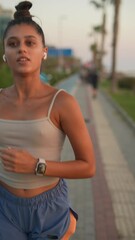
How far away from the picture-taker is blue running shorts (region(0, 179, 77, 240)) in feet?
6.06

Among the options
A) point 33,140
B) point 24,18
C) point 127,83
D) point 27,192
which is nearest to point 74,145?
point 33,140

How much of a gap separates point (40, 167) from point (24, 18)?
64cm

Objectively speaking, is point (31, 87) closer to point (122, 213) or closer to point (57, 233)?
point (57, 233)

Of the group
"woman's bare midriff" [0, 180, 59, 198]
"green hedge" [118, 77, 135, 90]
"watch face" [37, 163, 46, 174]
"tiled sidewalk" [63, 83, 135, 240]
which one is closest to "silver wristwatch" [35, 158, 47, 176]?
"watch face" [37, 163, 46, 174]

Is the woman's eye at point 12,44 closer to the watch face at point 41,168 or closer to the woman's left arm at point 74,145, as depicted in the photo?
the woman's left arm at point 74,145

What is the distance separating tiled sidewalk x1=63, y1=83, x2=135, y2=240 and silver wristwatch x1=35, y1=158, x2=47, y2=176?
2.69 meters

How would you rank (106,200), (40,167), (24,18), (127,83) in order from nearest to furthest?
(40,167), (24,18), (106,200), (127,83)

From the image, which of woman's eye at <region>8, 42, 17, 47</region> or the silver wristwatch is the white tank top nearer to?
the silver wristwatch

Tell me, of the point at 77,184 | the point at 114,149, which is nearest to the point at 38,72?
the point at 77,184

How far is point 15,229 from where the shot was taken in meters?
1.85

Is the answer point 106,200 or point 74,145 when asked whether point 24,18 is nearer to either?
point 74,145

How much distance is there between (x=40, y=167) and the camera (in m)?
1.72

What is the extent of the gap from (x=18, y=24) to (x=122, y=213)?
3.64 metres

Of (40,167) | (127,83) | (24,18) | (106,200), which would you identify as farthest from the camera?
(127,83)
